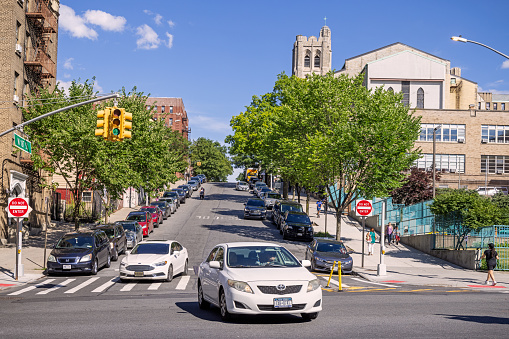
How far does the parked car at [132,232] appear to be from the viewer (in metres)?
32.1

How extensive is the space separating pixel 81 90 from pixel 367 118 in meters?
18.2

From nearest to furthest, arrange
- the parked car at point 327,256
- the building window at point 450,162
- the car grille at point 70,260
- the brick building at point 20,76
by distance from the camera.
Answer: the car grille at point 70,260, the parked car at point 327,256, the brick building at point 20,76, the building window at point 450,162

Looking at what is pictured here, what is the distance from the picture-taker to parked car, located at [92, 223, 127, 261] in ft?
90.3

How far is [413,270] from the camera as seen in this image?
28609mm

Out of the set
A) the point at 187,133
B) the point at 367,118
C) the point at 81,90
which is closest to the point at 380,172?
the point at 367,118

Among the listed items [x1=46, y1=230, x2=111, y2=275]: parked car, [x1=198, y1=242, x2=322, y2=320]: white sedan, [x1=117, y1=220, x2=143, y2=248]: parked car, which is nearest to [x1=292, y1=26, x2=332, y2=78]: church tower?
[x1=117, y1=220, x2=143, y2=248]: parked car

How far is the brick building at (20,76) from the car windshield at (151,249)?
14422 mm

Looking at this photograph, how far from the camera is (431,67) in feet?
237

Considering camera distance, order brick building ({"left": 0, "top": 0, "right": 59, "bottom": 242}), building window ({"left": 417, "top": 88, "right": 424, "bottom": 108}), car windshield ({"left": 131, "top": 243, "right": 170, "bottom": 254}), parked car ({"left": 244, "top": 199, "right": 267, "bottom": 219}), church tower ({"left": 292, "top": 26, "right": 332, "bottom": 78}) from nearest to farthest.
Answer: car windshield ({"left": 131, "top": 243, "right": 170, "bottom": 254}) < brick building ({"left": 0, "top": 0, "right": 59, "bottom": 242}) < parked car ({"left": 244, "top": 199, "right": 267, "bottom": 219}) < building window ({"left": 417, "top": 88, "right": 424, "bottom": 108}) < church tower ({"left": 292, "top": 26, "right": 332, "bottom": 78})

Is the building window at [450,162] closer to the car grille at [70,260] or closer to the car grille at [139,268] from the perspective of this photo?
the car grille at [70,260]

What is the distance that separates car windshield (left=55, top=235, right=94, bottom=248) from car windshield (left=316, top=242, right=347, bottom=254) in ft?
34.8

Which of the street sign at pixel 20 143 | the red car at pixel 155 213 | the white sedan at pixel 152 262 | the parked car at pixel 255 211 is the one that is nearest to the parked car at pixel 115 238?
the white sedan at pixel 152 262

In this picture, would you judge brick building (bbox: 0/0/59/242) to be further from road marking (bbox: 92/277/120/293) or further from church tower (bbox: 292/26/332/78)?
church tower (bbox: 292/26/332/78)

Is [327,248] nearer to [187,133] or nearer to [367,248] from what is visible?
[367,248]
